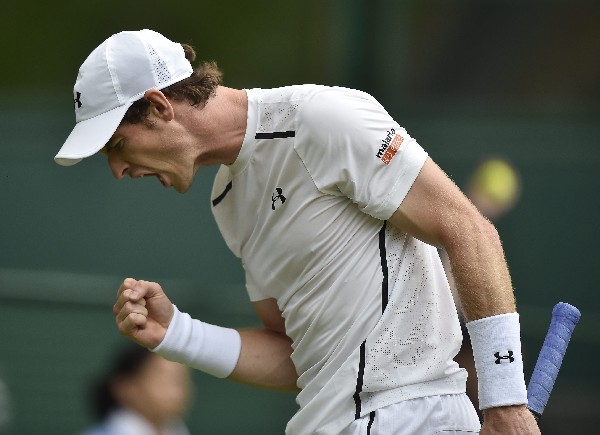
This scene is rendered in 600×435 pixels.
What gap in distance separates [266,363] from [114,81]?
1.02 metres

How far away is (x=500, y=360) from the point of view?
333 cm

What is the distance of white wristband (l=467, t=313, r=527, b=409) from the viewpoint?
329 cm

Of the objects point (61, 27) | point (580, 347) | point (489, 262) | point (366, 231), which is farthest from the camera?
point (61, 27)

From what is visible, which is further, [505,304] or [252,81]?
[252,81]

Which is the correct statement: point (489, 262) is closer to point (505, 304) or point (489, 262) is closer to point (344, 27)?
point (505, 304)

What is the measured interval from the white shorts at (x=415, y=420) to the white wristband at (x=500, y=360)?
0.21m

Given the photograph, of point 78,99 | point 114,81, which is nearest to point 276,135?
point 114,81

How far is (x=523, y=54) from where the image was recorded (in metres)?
7.92

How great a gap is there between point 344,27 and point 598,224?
196 cm

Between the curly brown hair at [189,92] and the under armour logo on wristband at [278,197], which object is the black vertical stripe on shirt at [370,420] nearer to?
the under armour logo on wristband at [278,197]

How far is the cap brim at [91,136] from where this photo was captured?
3.51 m

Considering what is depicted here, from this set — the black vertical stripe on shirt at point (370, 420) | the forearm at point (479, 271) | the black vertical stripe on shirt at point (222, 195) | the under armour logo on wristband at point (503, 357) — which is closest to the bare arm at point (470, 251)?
the forearm at point (479, 271)

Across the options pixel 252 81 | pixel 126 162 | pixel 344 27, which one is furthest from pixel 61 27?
pixel 126 162

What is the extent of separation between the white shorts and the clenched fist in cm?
69
